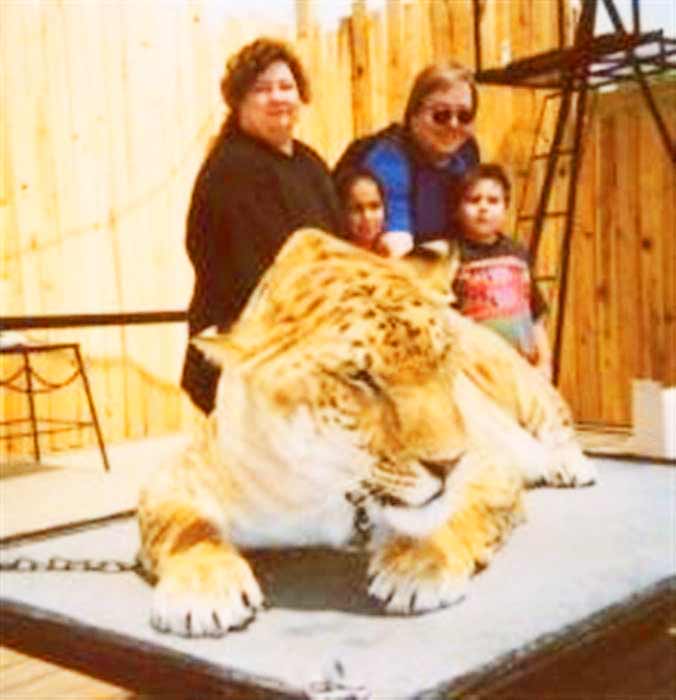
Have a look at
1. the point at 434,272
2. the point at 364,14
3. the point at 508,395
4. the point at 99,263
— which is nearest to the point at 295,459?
the point at 434,272

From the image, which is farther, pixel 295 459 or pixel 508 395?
pixel 508 395

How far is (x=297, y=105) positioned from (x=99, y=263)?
348 centimetres

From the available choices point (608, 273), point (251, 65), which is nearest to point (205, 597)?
point (251, 65)

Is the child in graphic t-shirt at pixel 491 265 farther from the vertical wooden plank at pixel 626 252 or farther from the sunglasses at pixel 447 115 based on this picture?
the vertical wooden plank at pixel 626 252

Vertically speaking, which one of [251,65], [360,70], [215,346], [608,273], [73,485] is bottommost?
[73,485]

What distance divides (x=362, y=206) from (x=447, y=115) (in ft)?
1.09

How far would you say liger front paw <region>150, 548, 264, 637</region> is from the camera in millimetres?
1653

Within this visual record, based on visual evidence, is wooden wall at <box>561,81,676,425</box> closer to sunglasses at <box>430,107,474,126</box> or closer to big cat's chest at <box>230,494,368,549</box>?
sunglasses at <box>430,107,474,126</box>

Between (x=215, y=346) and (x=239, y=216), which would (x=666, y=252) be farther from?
(x=215, y=346)

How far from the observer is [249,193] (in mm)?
2406

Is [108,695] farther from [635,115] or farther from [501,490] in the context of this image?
[635,115]

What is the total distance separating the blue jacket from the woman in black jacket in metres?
0.27

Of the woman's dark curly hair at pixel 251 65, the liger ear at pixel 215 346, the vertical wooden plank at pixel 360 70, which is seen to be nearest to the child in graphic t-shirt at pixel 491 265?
the woman's dark curly hair at pixel 251 65

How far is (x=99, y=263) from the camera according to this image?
584 cm
